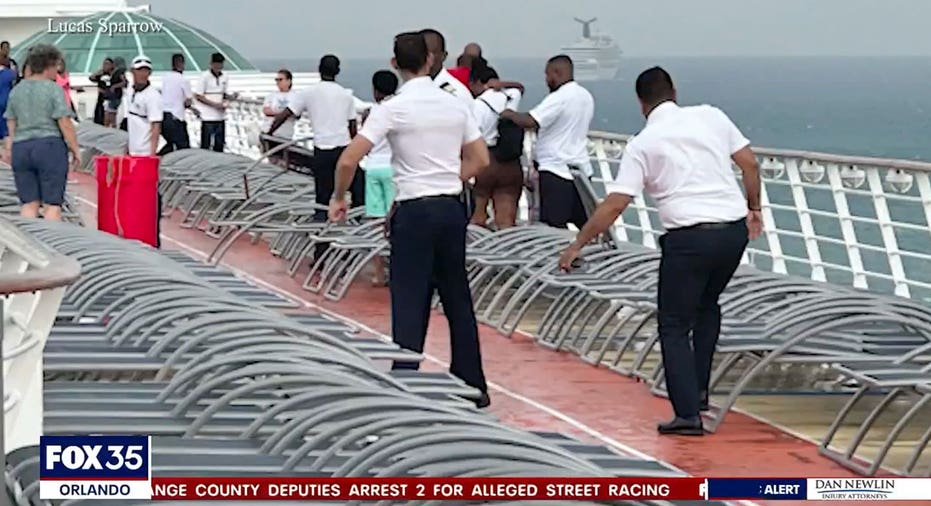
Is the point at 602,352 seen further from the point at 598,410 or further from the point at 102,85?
the point at 102,85

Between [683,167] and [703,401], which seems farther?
[703,401]

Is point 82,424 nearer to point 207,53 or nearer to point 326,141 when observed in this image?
point 326,141

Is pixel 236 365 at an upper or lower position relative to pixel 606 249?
upper

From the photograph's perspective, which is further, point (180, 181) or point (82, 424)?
point (180, 181)

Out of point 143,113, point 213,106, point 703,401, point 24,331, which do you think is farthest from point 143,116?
point 24,331

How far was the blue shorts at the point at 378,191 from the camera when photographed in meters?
12.4

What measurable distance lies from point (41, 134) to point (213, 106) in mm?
9994

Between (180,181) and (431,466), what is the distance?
13.7 metres

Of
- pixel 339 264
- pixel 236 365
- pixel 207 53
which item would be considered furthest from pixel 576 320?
pixel 207 53

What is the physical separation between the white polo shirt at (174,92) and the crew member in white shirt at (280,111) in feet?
3.22

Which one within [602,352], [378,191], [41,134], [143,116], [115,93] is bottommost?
[115,93]

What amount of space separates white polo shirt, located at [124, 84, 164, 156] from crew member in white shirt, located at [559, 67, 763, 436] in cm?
949

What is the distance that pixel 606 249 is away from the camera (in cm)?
1161

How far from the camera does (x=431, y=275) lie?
28.2 feet
